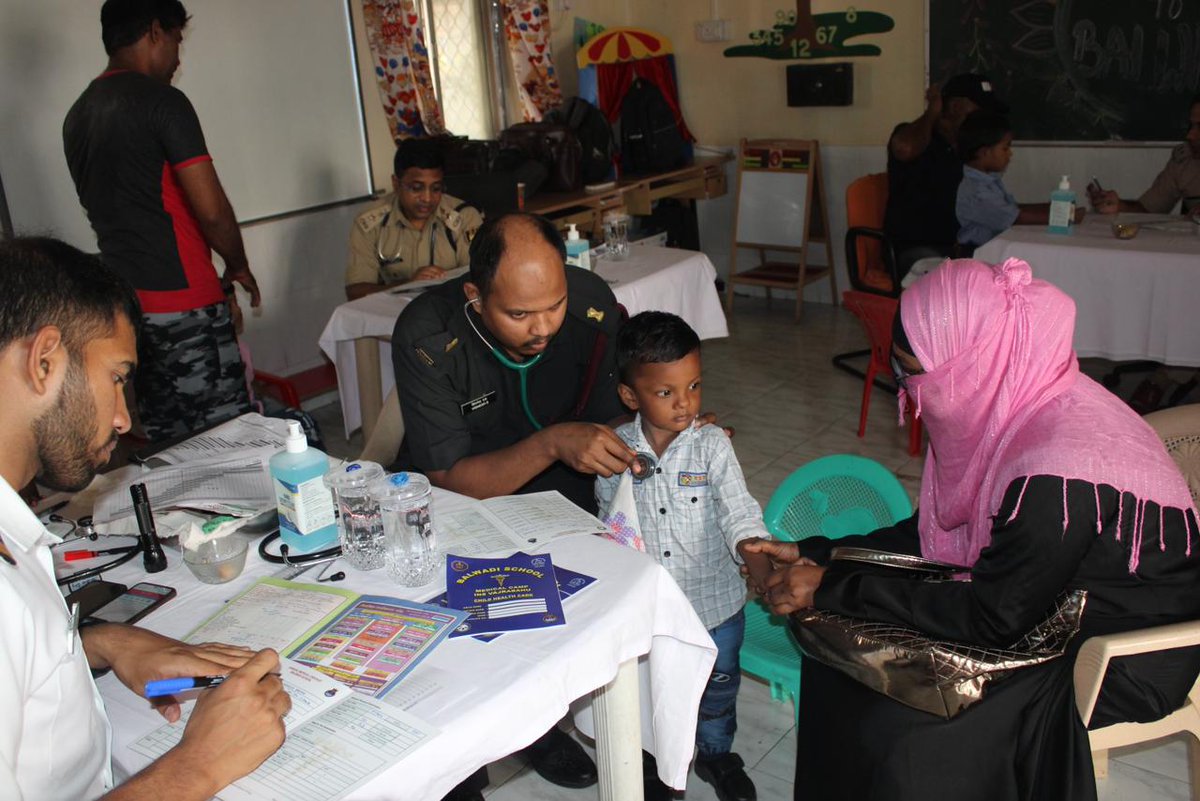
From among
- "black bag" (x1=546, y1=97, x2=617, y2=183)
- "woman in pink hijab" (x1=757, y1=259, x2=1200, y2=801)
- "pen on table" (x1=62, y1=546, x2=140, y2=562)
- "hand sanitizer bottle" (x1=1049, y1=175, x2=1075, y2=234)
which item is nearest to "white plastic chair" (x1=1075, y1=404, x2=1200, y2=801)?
"woman in pink hijab" (x1=757, y1=259, x2=1200, y2=801)

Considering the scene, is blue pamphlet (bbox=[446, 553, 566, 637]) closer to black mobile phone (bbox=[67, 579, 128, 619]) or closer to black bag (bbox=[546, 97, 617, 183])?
black mobile phone (bbox=[67, 579, 128, 619])

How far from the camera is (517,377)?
7.73 ft

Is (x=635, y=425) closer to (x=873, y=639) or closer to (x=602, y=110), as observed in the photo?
(x=873, y=639)

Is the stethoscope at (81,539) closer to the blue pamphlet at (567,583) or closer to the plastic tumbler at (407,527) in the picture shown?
the plastic tumbler at (407,527)

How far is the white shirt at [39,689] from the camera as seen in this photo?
111cm

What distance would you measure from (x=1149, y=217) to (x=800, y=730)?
3.49m

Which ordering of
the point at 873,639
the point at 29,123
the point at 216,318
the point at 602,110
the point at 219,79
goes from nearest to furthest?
the point at 873,639 → the point at 216,318 → the point at 29,123 → the point at 219,79 → the point at 602,110

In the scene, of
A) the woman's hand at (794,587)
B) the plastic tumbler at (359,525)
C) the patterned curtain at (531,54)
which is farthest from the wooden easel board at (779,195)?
the plastic tumbler at (359,525)

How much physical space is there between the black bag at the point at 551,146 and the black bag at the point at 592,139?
0.70 feet

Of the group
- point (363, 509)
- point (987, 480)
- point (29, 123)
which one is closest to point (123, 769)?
point (363, 509)

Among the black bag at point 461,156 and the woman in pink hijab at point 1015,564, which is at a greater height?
the black bag at point 461,156

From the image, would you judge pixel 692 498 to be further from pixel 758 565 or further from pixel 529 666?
pixel 529 666

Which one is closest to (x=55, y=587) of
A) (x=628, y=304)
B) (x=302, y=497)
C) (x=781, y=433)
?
(x=302, y=497)

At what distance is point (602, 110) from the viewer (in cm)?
674
